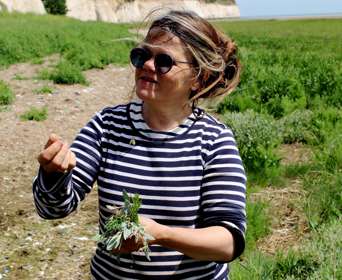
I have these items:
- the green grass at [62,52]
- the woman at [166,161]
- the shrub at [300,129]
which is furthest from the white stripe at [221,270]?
the green grass at [62,52]

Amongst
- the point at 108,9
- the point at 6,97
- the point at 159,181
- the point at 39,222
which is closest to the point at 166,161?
the point at 159,181

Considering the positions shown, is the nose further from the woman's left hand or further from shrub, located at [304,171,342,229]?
shrub, located at [304,171,342,229]

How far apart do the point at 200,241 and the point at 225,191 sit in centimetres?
26

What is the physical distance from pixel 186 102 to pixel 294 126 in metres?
6.46

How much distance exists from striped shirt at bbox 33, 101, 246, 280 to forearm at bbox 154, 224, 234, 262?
0.24 feet

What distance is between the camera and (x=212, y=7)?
178 meters

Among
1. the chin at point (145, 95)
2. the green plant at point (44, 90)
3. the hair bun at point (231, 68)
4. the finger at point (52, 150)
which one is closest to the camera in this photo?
the finger at point (52, 150)

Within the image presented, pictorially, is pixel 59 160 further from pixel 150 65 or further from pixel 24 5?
pixel 24 5

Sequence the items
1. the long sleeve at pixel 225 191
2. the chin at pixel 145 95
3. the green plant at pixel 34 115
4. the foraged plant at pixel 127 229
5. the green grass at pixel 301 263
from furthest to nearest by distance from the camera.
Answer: the green plant at pixel 34 115 < the green grass at pixel 301 263 < the chin at pixel 145 95 < the long sleeve at pixel 225 191 < the foraged plant at pixel 127 229

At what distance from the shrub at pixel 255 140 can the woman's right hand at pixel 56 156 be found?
4.61 meters

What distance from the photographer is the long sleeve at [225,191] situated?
213cm

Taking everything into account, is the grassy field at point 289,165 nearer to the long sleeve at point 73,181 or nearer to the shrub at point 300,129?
the shrub at point 300,129

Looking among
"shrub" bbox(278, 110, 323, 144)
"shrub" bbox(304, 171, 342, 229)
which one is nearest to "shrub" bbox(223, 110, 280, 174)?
"shrub" bbox(278, 110, 323, 144)

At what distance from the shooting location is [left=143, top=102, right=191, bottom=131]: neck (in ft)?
7.72
